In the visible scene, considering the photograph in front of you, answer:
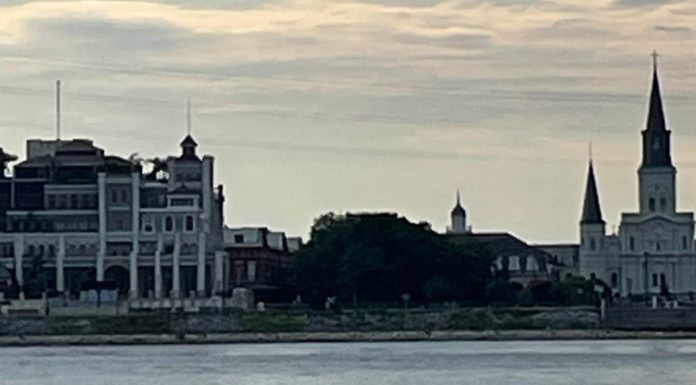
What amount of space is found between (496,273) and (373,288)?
18212mm

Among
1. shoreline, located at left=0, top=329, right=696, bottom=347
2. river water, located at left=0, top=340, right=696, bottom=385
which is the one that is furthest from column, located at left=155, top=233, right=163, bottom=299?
river water, located at left=0, top=340, right=696, bottom=385

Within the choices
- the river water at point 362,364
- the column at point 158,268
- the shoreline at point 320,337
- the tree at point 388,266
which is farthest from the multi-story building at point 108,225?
the river water at point 362,364

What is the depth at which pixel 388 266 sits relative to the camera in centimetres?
18275

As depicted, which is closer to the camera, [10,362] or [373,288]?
[10,362]

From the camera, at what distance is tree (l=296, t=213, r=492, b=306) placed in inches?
7141

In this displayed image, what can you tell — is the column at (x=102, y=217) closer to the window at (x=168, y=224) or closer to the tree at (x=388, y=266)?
the window at (x=168, y=224)

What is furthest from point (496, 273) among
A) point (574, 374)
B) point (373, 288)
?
point (574, 374)

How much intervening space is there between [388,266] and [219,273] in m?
15.5

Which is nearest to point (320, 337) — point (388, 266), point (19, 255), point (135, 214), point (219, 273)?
point (388, 266)

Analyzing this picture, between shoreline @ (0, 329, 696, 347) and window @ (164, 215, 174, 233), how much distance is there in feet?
84.7

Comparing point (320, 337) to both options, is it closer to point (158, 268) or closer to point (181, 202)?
point (158, 268)

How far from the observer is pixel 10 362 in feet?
424

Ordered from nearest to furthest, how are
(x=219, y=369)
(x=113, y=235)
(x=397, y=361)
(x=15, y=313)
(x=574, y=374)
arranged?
(x=574, y=374), (x=219, y=369), (x=397, y=361), (x=15, y=313), (x=113, y=235)

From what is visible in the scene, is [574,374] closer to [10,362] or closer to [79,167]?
[10,362]
